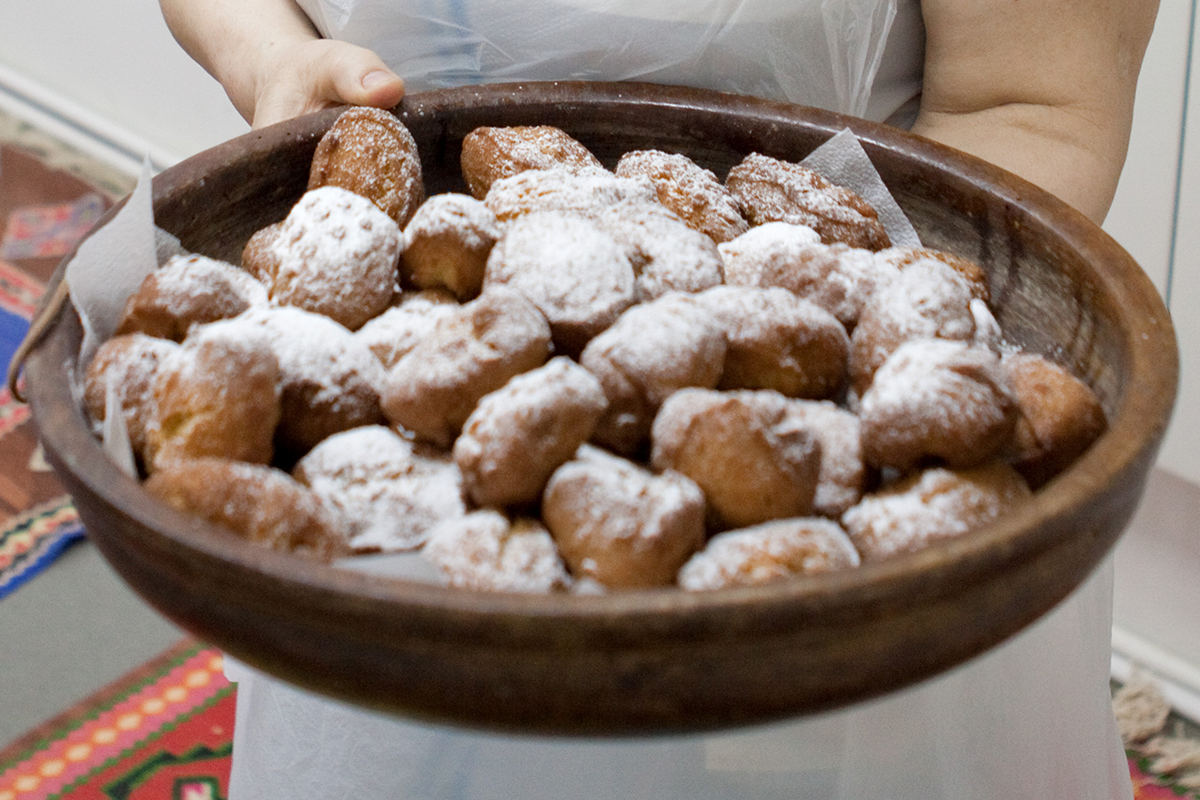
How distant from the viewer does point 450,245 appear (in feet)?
2.08

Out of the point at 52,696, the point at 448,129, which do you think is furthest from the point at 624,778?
the point at 52,696

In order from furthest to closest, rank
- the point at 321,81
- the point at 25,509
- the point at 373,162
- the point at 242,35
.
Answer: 1. the point at 25,509
2. the point at 242,35
3. the point at 321,81
4. the point at 373,162

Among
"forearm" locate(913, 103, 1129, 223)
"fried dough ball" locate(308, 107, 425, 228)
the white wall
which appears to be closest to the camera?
"fried dough ball" locate(308, 107, 425, 228)

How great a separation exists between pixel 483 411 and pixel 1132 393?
310mm

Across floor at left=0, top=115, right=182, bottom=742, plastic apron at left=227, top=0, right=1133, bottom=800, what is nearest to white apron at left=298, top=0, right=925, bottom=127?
plastic apron at left=227, top=0, right=1133, bottom=800

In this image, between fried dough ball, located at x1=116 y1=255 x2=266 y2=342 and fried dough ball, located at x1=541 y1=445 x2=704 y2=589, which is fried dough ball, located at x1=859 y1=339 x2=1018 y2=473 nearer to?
fried dough ball, located at x1=541 y1=445 x2=704 y2=589

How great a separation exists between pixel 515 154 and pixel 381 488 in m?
0.32

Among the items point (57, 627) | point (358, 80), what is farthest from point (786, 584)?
point (57, 627)

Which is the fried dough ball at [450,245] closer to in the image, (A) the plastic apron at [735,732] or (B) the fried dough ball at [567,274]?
(B) the fried dough ball at [567,274]

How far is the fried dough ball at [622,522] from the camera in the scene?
18.3 inches

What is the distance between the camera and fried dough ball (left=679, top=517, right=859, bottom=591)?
46 cm

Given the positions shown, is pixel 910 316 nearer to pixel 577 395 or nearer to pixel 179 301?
pixel 577 395

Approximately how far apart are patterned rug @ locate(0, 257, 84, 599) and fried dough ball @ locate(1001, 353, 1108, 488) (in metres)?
1.45

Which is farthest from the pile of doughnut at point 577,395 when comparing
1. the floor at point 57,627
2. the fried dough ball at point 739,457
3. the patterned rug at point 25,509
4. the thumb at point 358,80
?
the patterned rug at point 25,509
